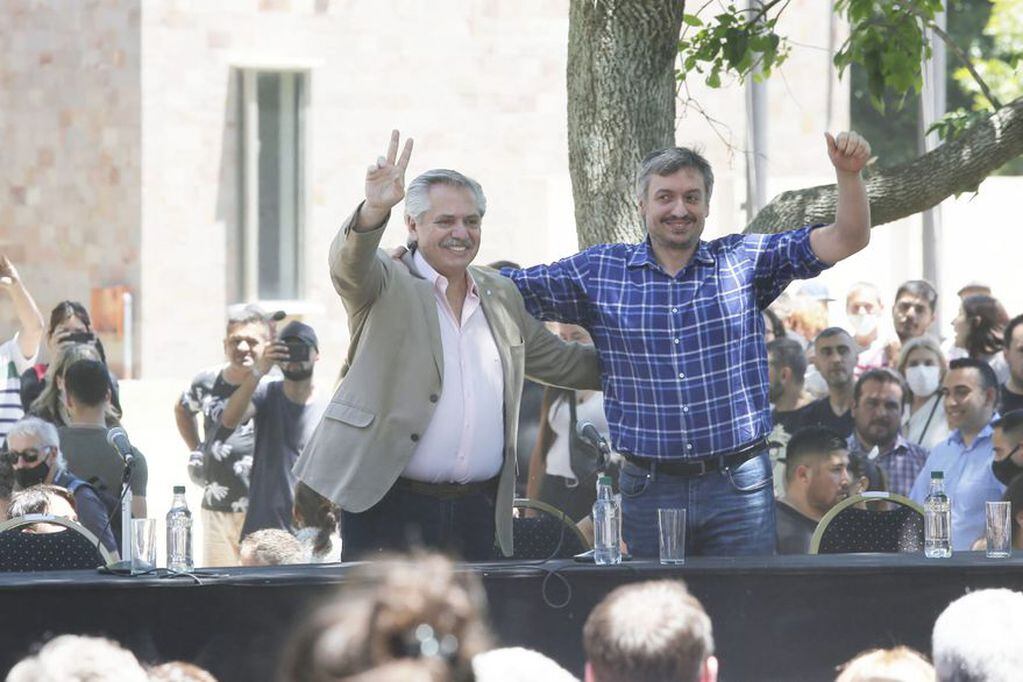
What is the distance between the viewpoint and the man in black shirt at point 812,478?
24.2 ft

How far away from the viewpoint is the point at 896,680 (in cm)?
399

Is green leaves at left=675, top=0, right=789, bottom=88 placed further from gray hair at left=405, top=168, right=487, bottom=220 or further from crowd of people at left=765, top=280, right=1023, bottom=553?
gray hair at left=405, top=168, right=487, bottom=220

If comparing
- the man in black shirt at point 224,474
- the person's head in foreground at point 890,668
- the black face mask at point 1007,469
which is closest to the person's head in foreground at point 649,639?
the person's head in foreground at point 890,668

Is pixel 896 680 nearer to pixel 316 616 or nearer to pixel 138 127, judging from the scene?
pixel 316 616

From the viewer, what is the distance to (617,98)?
23.4 ft

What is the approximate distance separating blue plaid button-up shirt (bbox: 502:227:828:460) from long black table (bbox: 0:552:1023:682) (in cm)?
62

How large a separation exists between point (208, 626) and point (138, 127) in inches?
525

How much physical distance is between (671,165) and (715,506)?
107 cm

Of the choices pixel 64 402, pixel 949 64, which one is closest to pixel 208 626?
pixel 64 402

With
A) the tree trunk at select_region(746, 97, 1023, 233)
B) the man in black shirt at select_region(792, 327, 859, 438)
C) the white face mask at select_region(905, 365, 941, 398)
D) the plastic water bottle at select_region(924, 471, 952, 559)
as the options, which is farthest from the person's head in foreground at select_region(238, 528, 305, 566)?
the white face mask at select_region(905, 365, 941, 398)

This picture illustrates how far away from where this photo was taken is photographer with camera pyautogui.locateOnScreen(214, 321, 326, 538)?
818cm

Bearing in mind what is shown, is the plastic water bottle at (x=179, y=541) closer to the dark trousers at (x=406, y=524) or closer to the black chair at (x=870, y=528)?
the dark trousers at (x=406, y=524)

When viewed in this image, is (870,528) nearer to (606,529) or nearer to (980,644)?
(606,529)

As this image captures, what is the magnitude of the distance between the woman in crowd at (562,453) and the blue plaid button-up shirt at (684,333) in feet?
8.29
